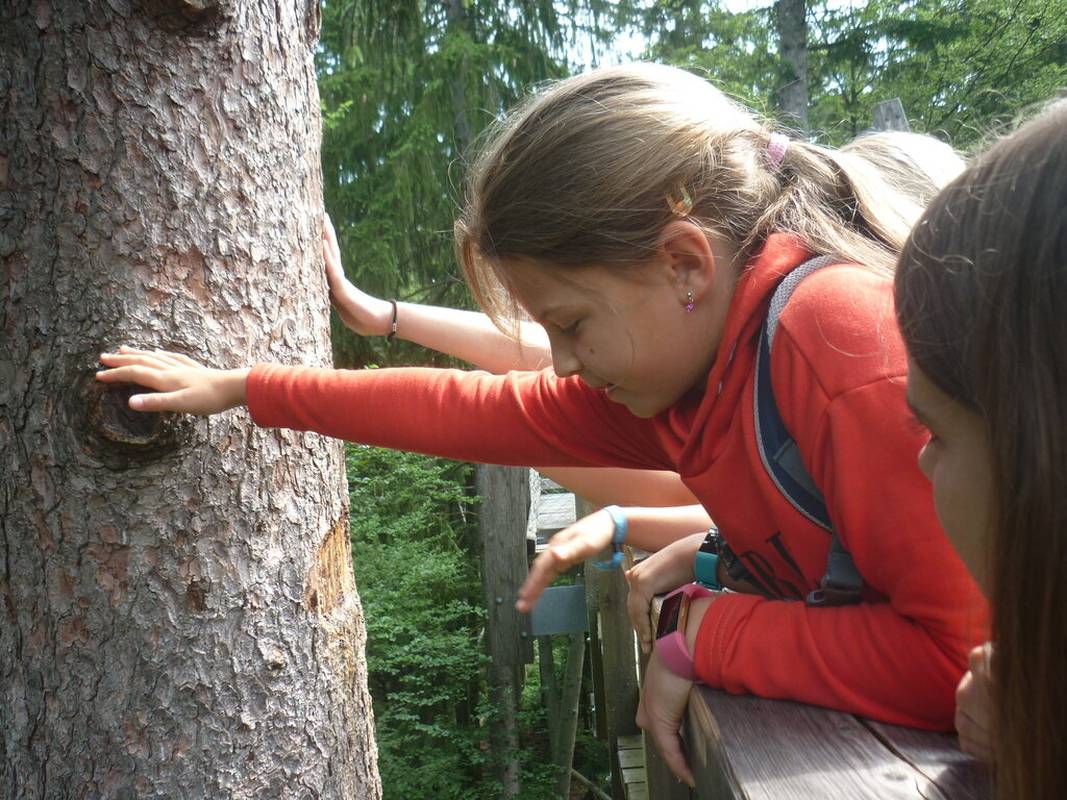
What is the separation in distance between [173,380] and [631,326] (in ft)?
2.77

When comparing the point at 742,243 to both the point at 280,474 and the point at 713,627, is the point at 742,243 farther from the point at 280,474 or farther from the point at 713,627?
the point at 280,474

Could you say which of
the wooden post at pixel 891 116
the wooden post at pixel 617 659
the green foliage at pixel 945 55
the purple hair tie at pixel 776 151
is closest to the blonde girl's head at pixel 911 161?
the purple hair tie at pixel 776 151

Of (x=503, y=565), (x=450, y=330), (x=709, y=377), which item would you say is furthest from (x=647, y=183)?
(x=503, y=565)

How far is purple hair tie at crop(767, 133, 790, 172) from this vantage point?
1804 mm

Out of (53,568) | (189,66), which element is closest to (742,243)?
(189,66)

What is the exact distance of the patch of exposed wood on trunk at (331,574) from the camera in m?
2.00

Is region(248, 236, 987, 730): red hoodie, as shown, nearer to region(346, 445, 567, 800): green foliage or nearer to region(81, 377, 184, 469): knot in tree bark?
region(81, 377, 184, 469): knot in tree bark

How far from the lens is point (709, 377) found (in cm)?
161

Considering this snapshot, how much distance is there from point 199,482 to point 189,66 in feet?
2.65

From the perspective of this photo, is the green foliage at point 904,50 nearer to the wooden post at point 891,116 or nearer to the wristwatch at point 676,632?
the wooden post at point 891,116

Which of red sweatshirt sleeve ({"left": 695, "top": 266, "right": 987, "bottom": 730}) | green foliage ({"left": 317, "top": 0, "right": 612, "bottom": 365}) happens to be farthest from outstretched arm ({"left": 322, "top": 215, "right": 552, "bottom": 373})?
green foliage ({"left": 317, "top": 0, "right": 612, "bottom": 365})

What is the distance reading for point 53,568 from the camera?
1774 millimetres

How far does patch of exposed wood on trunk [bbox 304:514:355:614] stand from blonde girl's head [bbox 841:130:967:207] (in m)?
1.36

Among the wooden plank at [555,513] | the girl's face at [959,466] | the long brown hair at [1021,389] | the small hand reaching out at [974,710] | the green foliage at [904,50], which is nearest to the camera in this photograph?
the long brown hair at [1021,389]
